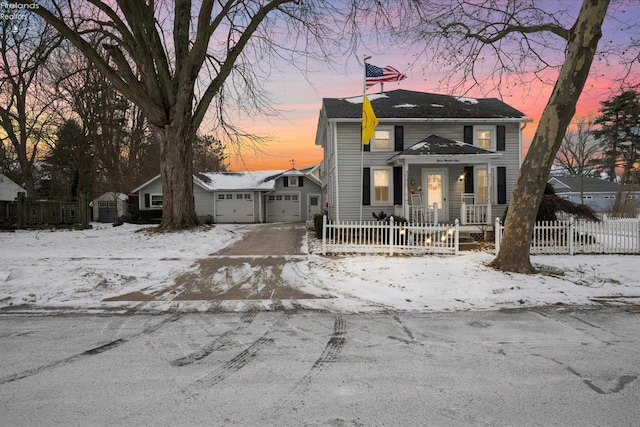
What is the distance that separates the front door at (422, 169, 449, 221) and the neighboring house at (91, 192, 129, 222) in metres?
21.7

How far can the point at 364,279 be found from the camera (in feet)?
27.1

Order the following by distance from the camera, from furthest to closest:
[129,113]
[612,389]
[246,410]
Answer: [129,113], [612,389], [246,410]

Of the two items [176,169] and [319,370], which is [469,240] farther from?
[176,169]

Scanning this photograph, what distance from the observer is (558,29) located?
891 centimetres

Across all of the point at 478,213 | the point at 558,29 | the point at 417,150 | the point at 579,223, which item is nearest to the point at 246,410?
the point at 558,29

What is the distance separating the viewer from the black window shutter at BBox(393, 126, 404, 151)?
1719cm

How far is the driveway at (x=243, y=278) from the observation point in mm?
6992

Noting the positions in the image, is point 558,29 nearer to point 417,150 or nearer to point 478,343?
point 417,150

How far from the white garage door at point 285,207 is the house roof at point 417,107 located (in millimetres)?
12332

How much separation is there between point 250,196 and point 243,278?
2087 cm

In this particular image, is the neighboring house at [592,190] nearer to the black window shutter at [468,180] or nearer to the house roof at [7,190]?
the black window shutter at [468,180]

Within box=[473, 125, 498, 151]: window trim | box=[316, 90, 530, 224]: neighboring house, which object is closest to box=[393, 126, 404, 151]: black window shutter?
box=[316, 90, 530, 224]: neighboring house

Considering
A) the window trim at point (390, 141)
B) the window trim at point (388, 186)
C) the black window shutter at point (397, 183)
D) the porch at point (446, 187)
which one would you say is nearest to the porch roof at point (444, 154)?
the porch at point (446, 187)

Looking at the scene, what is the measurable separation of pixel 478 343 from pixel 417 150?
39.1 ft
